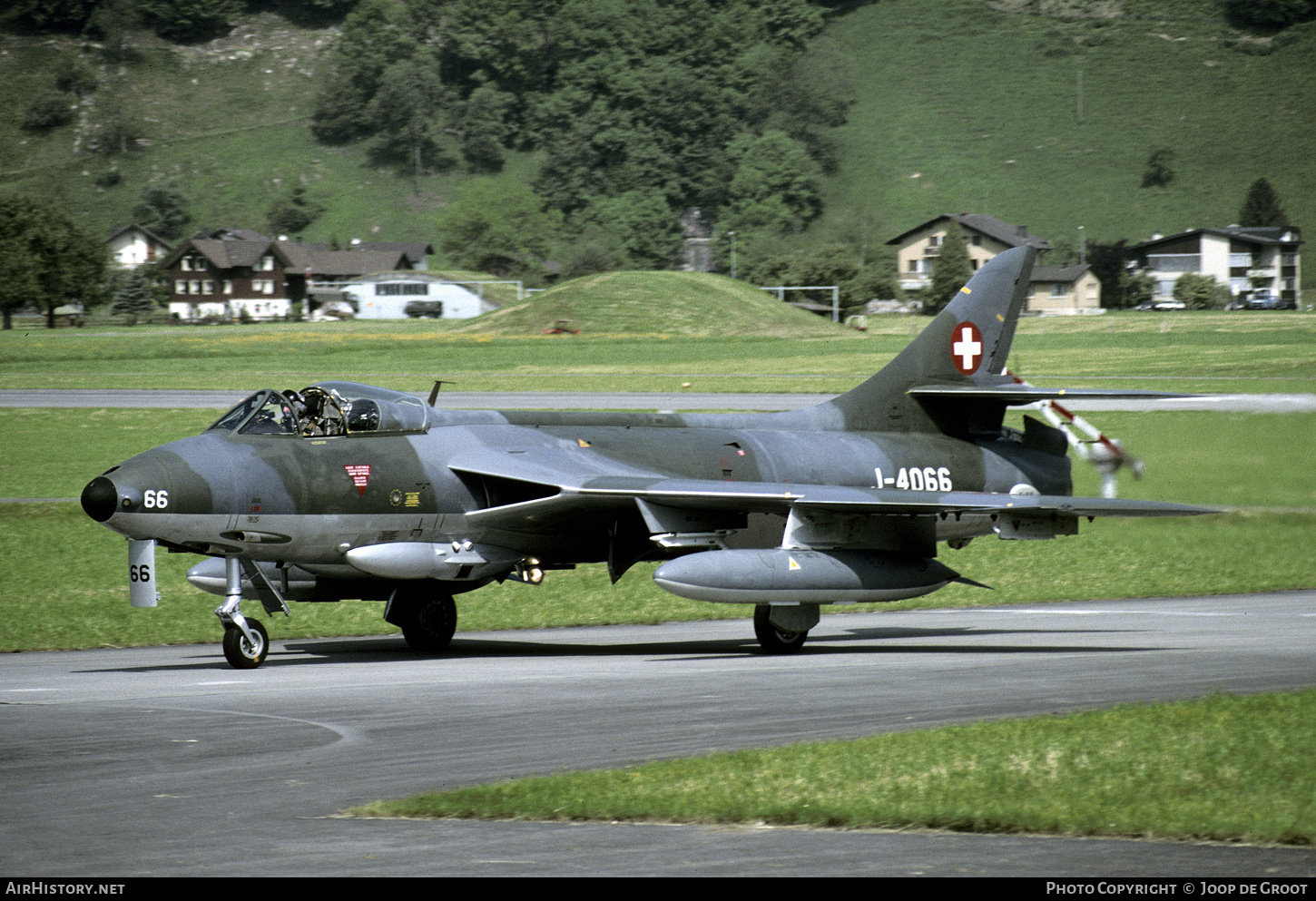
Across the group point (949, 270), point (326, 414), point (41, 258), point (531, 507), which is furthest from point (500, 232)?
point (531, 507)

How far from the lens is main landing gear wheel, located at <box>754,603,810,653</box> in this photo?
1962 cm

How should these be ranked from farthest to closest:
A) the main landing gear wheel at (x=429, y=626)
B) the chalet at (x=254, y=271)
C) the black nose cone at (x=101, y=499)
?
the chalet at (x=254, y=271)
the main landing gear wheel at (x=429, y=626)
the black nose cone at (x=101, y=499)

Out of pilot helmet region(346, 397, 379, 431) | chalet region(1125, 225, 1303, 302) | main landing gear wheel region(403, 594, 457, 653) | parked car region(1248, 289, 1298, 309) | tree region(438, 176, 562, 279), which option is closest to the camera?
pilot helmet region(346, 397, 379, 431)

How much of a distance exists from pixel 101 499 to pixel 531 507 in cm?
513

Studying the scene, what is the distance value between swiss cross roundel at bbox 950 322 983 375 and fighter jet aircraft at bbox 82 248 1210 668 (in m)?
0.66

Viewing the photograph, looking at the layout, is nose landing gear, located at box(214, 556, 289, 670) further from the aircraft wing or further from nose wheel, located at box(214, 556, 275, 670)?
the aircraft wing

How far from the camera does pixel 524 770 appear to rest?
37.6 feet

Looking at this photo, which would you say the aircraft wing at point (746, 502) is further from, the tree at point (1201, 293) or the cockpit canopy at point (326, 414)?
the tree at point (1201, 293)

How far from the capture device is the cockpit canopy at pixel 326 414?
61.9 feet

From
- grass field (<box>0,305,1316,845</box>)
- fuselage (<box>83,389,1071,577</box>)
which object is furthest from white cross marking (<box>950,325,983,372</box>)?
grass field (<box>0,305,1316,845</box>)

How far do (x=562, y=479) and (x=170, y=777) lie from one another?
836cm

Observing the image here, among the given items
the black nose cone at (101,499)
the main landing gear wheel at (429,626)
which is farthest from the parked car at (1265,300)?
the black nose cone at (101,499)

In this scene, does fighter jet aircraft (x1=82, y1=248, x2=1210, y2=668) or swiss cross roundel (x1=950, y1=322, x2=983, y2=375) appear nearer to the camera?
fighter jet aircraft (x1=82, y1=248, x2=1210, y2=668)

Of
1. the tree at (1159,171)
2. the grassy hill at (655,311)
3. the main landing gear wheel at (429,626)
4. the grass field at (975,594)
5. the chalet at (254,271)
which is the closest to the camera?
the grass field at (975,594)
